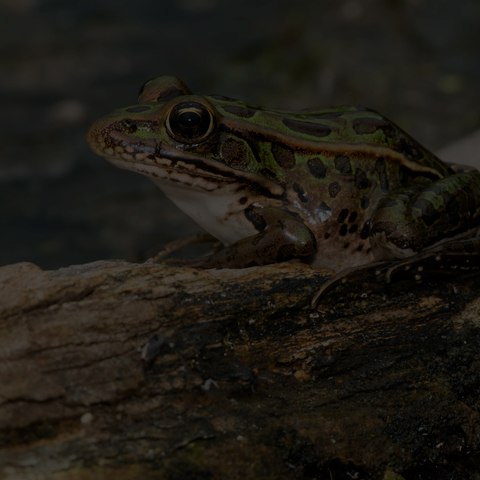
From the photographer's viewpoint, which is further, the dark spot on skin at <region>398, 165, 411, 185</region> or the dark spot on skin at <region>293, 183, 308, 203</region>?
the dark spot on skin at <region>398, 165, 411, 185</region>

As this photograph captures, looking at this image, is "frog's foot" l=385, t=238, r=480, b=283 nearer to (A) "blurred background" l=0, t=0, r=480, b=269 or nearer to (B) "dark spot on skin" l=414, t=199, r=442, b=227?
(B) "dark spot on skin" l=414, t=199, r=442, b=227

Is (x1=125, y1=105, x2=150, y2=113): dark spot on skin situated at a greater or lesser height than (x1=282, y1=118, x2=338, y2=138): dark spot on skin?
greater

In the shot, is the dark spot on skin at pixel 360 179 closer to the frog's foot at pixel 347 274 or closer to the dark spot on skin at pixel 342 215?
the dark spot on skin at pixel 342 215

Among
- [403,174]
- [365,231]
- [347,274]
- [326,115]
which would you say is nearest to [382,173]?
[403,174]

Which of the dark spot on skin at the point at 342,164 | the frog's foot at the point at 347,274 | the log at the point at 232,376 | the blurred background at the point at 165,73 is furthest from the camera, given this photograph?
the blurred background at the point at 165,73

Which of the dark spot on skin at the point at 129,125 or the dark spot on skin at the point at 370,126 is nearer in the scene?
the dark spot on skin at the point at 129,125

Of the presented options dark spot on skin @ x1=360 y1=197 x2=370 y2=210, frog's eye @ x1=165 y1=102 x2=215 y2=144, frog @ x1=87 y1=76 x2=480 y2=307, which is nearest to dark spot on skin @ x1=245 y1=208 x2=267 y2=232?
frog @ x1=87 y1=76 x2=480 y2=307

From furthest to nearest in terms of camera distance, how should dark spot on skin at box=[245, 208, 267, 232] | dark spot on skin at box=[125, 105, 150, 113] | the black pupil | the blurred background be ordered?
the blurred background
dark spot on skin at box=[245, 208, 267, 232]
dark spot on skin at box=[125, 105, 150, 113]
the black pupil

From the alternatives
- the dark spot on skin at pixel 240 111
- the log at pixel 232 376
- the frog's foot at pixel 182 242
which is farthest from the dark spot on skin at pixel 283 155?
the frog's foot at pixel 182 242
